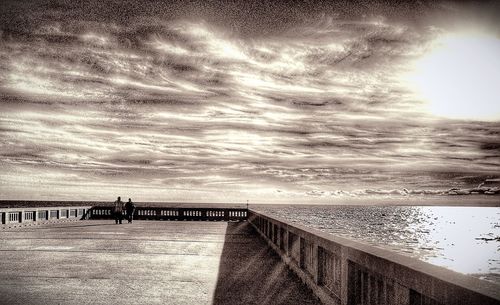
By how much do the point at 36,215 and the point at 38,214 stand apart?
571 mm

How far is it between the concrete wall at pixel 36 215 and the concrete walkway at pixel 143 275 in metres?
12.1

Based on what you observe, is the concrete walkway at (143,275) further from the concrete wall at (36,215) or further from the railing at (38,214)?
the railing at (38,214)

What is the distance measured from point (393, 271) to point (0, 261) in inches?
488

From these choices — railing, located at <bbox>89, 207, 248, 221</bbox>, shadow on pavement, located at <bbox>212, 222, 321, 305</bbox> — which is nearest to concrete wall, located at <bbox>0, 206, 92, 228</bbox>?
railing, located at <bbox>89, 207, 248, 221</bbox>

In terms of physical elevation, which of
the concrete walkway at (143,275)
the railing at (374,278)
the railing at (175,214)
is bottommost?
the railing at (175,214)

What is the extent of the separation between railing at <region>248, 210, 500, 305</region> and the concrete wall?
23991 millimetres

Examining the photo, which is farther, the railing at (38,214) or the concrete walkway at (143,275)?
the railing at (38,214)

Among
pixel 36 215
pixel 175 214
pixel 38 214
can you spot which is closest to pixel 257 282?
pixel 36 215

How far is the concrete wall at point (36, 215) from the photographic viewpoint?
1185 inches

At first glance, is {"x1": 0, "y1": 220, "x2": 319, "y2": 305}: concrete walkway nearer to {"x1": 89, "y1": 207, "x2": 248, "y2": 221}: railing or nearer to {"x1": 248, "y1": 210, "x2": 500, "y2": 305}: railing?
{"x1": 248, "y1": 210, "x2": 500, "y2": 305}: railing

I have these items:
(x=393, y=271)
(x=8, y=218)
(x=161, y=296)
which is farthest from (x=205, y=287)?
(x=8, y=218)

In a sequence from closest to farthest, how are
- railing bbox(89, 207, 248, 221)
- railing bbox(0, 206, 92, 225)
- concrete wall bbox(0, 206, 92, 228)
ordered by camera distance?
concrete wall bbox(0, 206, 92, 228) < railing bbox(0, 206, 92, 225) < railing bbox(89, 207, 248, 221)

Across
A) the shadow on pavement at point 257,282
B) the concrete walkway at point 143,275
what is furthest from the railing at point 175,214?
the shadow on pavement at point 257,282

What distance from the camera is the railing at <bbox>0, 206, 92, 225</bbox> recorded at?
1196 inches
